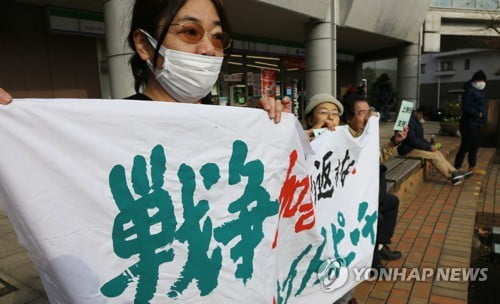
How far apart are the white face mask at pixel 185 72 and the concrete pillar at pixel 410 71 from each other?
1571cm

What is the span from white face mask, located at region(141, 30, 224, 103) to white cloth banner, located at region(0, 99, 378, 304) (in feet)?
0.32

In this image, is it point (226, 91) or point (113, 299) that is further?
point (226, 91)

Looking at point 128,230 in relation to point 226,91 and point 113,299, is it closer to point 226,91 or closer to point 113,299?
point 113,299

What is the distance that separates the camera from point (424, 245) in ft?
11.6

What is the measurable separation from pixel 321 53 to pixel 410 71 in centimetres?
775

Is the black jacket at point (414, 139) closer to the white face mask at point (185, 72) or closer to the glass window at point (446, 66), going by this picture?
the white face mask at point (185, 72)

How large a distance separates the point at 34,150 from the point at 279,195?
100 centimetres

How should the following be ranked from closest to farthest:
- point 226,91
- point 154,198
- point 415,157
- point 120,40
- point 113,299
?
point 113,299 → point 154,198 → point 120,40 → point 415,157 → point 226,91

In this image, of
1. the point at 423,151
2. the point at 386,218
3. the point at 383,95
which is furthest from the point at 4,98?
the point at 383,95

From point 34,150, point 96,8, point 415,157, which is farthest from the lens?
point 96,8

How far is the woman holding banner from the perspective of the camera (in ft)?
4.35

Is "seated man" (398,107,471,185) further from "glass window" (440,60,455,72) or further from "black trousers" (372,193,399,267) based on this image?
"glass window" (440,60,455,72)

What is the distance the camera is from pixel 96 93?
7594mm

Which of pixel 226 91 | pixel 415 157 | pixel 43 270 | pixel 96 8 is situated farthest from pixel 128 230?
pixel 226 91
